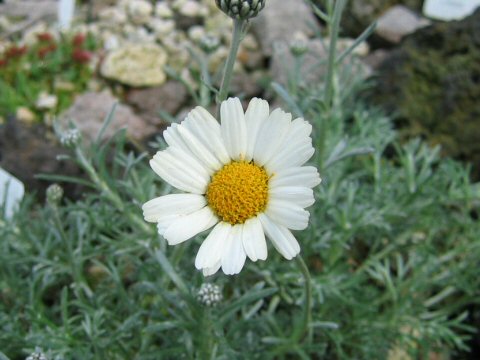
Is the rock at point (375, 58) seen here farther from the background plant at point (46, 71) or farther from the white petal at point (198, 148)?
the white petal at point (198, 148)

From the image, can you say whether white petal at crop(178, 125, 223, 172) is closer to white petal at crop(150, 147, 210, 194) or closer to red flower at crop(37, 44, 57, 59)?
white petal at crop(150, 147, 210, 194)

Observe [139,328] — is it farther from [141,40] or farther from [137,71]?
[141,40]

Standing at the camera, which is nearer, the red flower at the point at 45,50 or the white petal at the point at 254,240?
the white petal at the point at 254,240

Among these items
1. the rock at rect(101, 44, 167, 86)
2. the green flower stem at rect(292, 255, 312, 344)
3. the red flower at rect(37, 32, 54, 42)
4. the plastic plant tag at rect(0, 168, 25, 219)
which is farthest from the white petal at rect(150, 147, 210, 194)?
the red flower at rect(37, 32, 54, 42)

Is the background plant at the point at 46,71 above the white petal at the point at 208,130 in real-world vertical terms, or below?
below

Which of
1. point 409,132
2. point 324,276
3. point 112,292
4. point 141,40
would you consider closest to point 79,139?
point 112,292

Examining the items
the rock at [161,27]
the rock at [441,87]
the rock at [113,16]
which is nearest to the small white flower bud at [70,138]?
the rock at [441,87]

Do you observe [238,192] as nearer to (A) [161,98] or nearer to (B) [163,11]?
(A) [161,98]

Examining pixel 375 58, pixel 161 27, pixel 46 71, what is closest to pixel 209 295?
pixel 375 58
